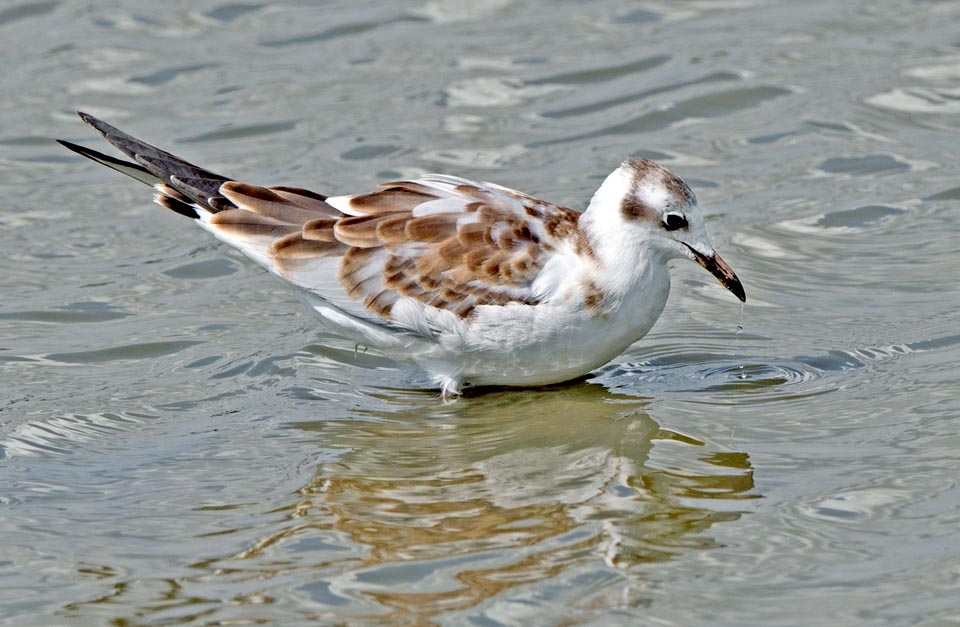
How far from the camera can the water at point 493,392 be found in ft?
22.2

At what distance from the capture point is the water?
6.76 m

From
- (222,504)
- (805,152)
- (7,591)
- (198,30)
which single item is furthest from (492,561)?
(198,30)

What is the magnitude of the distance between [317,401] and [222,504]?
5.38 ft

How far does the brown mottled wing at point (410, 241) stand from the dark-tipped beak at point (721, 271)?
0.73m

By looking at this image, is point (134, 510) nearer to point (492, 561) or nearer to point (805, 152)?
point (492, 561)

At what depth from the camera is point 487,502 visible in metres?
7.56

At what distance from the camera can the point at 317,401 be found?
9297mm

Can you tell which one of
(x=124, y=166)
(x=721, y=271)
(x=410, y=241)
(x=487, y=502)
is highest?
(x=124, y=166)

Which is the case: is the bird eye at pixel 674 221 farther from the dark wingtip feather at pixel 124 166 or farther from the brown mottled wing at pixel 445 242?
the dark wingtip feather at pixel 124 166

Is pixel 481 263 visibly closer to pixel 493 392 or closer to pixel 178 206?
pixel 493 392

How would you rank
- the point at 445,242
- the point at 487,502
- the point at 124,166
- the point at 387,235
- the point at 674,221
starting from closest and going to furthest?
1. the point at 487,502
2. the point at 674,221
3. the point at 445,242
4. the point at 387,235
5. the point at 124,166

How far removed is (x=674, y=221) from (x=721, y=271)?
1.32 feet

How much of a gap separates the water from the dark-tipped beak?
62 cm

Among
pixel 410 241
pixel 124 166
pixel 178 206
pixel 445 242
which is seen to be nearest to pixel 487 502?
pixel 445 242
